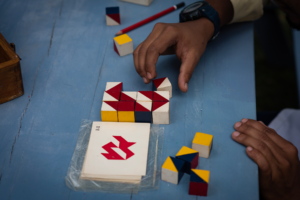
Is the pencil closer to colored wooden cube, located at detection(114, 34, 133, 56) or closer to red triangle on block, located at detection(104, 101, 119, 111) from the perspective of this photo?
colored wooden cube, located at detection(114, 34, 133, 56)

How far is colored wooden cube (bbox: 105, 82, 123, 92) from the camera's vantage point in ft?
3.91

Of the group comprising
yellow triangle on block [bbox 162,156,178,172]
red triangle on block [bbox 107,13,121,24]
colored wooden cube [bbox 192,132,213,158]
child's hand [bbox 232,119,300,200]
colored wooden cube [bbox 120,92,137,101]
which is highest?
red triangle on block [bbox 107,13,121,24]

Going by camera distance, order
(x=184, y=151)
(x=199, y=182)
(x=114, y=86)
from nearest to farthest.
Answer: (x=199, y=182) < (x=184, y=151) < (x=114, y=86)

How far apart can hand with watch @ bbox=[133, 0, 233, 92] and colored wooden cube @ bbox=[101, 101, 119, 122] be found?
0.63 ft

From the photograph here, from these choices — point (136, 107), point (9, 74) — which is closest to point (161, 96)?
point (136, 107)

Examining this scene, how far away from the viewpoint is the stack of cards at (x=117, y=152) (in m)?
0.97

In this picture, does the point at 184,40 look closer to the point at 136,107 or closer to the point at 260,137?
the point at 136,107

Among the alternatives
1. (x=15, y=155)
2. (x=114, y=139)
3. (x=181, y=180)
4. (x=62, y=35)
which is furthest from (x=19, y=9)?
(x=181, y=180)

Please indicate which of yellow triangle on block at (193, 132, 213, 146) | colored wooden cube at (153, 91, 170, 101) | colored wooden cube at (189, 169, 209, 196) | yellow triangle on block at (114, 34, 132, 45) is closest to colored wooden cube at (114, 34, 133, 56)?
yellow triangle on block at (114, 34, 132, 45)

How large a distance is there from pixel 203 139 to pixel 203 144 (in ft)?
0.10

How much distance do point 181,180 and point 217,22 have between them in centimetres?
82

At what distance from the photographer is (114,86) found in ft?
3.95

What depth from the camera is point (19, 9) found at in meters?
1.68

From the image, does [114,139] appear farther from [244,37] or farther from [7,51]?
[244,37]
